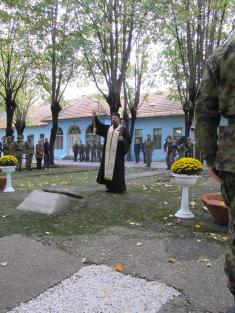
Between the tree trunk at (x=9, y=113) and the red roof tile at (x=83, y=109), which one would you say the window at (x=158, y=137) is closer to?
the red roof tile at (x=83, y=109)

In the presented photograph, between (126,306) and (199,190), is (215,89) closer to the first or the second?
(126,306)

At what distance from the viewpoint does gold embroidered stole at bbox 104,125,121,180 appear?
9.17 meters

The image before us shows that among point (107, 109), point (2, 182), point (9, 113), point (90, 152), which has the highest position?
point (107, 109)

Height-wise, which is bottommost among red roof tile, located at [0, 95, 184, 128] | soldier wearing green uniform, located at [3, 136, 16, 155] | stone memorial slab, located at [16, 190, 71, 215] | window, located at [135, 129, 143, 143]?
stone memorial slab, located at [16, 190, 71, 215]

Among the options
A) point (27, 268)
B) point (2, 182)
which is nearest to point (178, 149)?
point (2, 182)

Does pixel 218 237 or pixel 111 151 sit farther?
pixel 111 151

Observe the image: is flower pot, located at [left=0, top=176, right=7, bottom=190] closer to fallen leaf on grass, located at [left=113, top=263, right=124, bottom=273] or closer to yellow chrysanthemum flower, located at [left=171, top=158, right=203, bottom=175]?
yellow chrysanthemum flower, located at [left=171, top=158, right=203, bottom=175]

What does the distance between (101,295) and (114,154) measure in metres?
5.87

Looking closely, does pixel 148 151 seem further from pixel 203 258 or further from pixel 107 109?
pixel 203 258

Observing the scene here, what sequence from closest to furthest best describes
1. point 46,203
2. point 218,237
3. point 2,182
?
1. point 218,237
2. point 46,203
3. point 2,182

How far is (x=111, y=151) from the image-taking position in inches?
363

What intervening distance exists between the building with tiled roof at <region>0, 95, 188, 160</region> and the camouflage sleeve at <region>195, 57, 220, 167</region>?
30344 millimetres

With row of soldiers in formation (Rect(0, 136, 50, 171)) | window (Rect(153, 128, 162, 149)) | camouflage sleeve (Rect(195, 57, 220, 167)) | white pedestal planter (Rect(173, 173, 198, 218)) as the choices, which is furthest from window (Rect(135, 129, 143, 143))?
camouflage sleeve (Rect(195, 57, 220, 167))

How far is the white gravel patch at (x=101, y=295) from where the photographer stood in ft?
10.5
